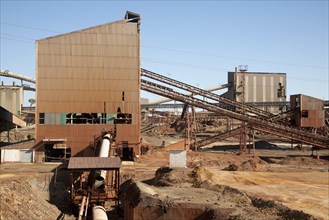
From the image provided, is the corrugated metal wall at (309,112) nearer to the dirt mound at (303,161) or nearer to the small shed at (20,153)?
the dirt mound at (303,161)

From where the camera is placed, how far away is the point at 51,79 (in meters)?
43.5

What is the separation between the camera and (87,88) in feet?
144

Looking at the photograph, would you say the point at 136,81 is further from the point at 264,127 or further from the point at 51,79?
the point at 264,127

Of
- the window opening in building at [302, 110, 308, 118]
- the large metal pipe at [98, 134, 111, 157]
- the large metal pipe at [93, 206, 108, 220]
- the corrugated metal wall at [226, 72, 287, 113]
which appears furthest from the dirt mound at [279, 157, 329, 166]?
the corrugated metal wall at [226, 72, 287, 113]

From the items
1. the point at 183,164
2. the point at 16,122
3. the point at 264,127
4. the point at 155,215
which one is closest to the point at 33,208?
the point at 155,215

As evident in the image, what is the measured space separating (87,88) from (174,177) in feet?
60.4

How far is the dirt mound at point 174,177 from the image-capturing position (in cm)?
2874

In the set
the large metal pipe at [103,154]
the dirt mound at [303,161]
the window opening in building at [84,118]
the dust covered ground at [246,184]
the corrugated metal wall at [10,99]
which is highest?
the corrugated metal wall at [10,99]

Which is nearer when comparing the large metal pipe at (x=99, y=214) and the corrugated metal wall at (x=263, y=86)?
the large metal pipe at (x=99, y=214)

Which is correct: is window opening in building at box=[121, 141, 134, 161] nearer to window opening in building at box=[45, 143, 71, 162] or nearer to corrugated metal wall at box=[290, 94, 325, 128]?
window opening in building at box=[45, 143, 71, 162]

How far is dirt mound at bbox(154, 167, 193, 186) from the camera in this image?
28.7m

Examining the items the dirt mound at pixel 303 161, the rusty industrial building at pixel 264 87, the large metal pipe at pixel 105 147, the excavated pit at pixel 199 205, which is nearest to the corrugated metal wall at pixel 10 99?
the large metal pipe at pixel 105 147

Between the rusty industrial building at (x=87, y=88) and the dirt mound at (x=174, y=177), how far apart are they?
44.3 feet

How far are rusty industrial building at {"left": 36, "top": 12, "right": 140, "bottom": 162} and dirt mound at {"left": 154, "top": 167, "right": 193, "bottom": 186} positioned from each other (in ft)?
44.3
